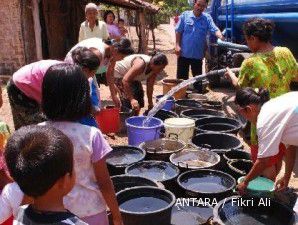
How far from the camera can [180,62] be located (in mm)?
6754

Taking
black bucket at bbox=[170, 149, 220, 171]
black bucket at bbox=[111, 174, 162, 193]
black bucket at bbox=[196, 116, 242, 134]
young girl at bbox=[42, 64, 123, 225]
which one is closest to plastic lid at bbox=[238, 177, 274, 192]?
black bucket at bbox=[170, 149, 220, 171]

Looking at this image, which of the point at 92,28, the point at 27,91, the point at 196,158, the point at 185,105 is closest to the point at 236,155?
the point at 196,158

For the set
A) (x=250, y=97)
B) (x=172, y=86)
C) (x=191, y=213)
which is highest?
(x=250, y=97)

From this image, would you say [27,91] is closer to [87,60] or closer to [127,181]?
[87,60]

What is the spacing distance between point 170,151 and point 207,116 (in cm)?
139

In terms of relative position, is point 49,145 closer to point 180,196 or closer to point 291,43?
point 180,196

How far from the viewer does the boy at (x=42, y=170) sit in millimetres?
1258

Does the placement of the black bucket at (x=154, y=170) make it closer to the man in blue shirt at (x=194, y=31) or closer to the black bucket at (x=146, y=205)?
the black bucket at (x=146, y=205)

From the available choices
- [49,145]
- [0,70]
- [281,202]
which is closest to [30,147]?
[49,145]

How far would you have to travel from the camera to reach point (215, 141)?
434 centimetres

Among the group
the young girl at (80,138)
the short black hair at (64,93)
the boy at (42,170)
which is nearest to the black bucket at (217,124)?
the young girl at (80,138)

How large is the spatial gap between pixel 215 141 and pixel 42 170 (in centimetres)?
326

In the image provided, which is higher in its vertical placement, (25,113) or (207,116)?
(25,113)

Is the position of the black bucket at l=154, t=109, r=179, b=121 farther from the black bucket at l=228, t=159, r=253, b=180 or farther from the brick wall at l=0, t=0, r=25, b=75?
the brick wall at l=0, t=0, r=25, b=75
